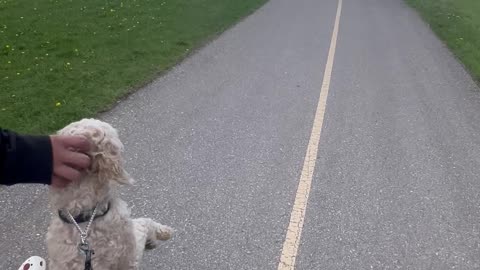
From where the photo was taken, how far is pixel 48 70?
8852mm

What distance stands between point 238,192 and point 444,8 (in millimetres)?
18018

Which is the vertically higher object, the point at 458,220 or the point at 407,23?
the point at 458,220

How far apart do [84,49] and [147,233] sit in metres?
7.83

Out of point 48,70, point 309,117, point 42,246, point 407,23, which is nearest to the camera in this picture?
point 42,246

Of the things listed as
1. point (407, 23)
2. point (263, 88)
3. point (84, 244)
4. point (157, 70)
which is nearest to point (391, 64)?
point (263, 88)

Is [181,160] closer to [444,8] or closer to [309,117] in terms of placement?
[309,117]

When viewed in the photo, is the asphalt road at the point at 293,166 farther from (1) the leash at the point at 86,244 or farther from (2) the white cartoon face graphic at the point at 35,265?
(1) the leash at the point at 86,244

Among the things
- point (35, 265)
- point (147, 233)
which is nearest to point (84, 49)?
point (147, 233)

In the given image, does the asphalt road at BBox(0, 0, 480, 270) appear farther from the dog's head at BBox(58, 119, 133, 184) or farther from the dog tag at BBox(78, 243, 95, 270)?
the dog's head at BBox(58, 119, 133, 184)

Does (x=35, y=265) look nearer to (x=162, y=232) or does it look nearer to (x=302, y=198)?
(x=162, y=232)

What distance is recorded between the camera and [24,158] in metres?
2.10

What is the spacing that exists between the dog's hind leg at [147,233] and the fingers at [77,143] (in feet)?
3.01

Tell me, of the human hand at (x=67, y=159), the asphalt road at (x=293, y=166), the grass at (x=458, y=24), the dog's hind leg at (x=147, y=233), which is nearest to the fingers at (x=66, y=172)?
the human hand at (x=67, y=159)

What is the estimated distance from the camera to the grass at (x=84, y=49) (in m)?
→ 7.24
